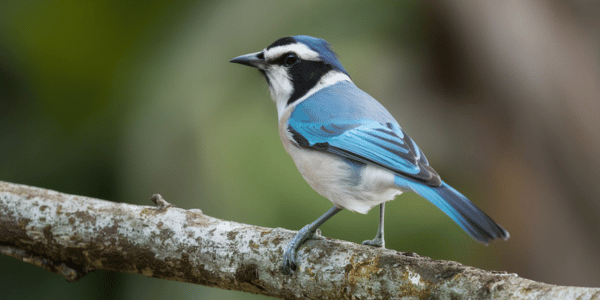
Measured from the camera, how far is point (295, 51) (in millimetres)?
2328

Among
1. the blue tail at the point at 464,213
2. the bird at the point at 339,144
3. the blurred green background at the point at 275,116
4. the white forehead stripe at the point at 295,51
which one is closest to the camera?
the blue tail at the point at 464,213

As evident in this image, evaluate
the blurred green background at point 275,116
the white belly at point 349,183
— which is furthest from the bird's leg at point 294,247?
the blurred green background at point 275,116

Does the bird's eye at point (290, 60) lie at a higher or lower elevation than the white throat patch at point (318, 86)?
higher

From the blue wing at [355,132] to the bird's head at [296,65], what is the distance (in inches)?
2.7

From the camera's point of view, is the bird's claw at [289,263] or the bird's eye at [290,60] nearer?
the bird's claw at [289,263]

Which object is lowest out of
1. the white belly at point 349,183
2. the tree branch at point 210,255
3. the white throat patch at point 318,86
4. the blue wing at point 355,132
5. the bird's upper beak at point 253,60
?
the tree branch at point 210,255

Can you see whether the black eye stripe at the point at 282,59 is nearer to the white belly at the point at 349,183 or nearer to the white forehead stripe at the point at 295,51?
the white forehead stripe at the point at 295,51

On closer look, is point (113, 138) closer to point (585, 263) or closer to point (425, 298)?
point (425, 298)

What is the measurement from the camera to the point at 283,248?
202 centimetres

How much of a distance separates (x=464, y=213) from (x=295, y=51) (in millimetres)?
1025

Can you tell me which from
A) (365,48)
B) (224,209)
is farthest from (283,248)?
(365,48)

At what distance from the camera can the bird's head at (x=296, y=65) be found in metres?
2.34


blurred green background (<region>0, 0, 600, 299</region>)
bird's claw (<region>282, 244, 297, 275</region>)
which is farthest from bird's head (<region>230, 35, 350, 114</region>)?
blurred green background (<region>0, 0, 600, 299</region>)

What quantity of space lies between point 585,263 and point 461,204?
7.73 ft
